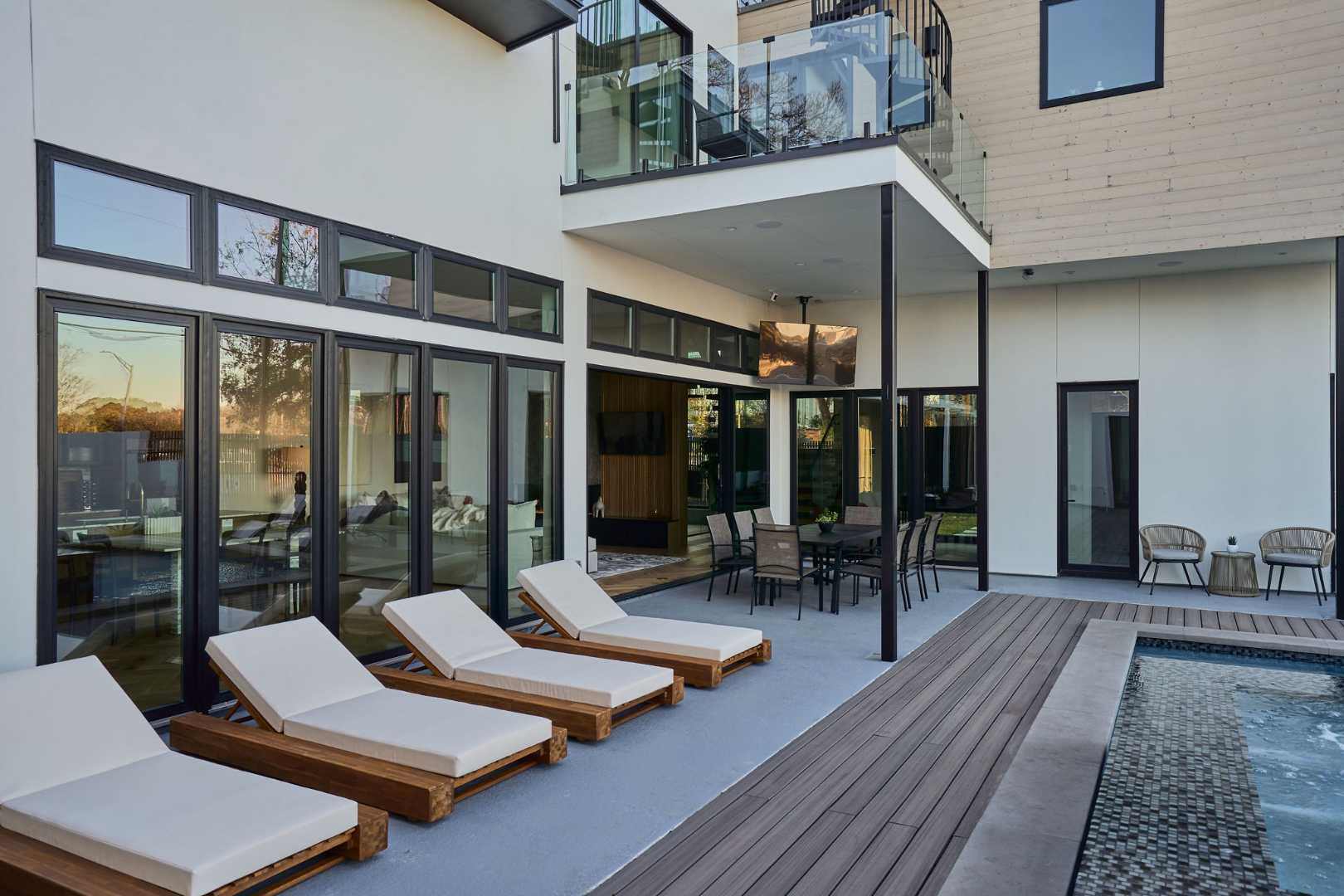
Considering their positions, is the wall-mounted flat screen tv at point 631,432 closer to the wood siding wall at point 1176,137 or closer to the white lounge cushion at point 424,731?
the wood siding wall at point 1176,137

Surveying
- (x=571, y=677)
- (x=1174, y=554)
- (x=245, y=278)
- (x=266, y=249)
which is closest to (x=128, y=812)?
(x=571, y=677)

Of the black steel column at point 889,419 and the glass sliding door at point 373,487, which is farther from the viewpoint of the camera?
the black steel column at point 889,419

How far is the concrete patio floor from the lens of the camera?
131 inches

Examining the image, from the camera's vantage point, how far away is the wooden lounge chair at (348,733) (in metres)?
3.83

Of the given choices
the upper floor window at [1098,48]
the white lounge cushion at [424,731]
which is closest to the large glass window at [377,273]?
the white lounge cushion at [424,731]

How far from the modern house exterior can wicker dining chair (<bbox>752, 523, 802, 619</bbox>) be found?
1.75 meters

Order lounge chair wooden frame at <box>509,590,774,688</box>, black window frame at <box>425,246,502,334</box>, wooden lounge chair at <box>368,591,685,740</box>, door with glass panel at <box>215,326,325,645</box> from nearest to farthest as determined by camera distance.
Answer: wooden lounge chair at <box>368,591,685,740</box>
door with glass panel at <box>215,326,325,645</box>
lounge chair wooden frame at <box>509,590,774,688</box>
black window frame at <box>425,246,502,334</box>

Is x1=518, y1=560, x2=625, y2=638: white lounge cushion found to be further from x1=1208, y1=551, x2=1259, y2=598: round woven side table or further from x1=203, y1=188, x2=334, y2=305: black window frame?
x1=1208, y1=551, x2=1259, y2=598: round woven side table

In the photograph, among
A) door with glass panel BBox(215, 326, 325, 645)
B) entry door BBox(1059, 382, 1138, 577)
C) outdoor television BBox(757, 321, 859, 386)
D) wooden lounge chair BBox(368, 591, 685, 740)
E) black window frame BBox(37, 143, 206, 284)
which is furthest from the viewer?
outdoor television BBox(757, 321, 859, 386)

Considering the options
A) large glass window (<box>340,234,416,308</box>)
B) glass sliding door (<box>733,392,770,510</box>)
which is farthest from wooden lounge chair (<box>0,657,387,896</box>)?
glass sliding door (<box>733,392,770,510</box>)

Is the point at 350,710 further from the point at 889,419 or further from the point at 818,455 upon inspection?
the point at 818,455

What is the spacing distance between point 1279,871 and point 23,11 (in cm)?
678

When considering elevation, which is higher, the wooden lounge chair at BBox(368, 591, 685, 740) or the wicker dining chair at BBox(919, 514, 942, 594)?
the wicker dining chair at BBox(919, 514, 942, 594)

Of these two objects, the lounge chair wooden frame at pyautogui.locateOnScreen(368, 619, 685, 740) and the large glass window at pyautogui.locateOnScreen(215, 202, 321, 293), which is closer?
the lounge chair wooden frame at pyautogui.locateOnScreen(368, 619, 685, 740)
